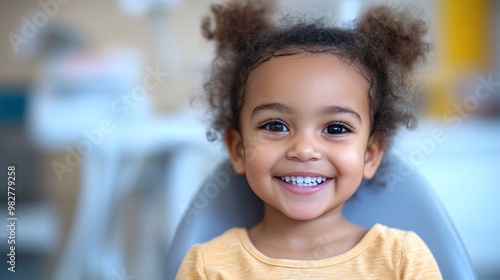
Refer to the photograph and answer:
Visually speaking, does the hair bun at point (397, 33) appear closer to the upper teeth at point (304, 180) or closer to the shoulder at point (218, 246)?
the upper teeth at point (304, 180)

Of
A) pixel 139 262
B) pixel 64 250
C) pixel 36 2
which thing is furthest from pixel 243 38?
pixel 36 2

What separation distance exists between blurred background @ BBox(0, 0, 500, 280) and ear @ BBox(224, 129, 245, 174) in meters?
0.55

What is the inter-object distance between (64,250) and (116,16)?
3.82 ft

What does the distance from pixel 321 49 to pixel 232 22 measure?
0.24m

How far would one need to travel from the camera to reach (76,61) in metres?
2.35

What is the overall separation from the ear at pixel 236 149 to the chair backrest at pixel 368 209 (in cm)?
4

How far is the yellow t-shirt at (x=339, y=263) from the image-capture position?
0.95 m

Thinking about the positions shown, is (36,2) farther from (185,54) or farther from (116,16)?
(185,54)

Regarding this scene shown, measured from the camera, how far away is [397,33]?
42.9 inches

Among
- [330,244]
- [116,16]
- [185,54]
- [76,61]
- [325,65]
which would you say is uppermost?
[116,16]

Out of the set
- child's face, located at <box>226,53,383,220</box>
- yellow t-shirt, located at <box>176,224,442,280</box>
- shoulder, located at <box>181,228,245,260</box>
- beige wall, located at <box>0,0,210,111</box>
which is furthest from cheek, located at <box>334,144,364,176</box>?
beige wall, located at <box>0,0,210,111</box>

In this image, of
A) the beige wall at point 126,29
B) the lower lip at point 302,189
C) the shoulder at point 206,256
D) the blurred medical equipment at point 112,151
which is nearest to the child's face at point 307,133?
the lower lip at point 302,189

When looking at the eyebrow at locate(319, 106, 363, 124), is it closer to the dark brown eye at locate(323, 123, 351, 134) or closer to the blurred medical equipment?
the dark brown eye at locate(323, 123, 351, 134)

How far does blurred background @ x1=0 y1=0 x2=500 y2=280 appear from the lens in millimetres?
2146
